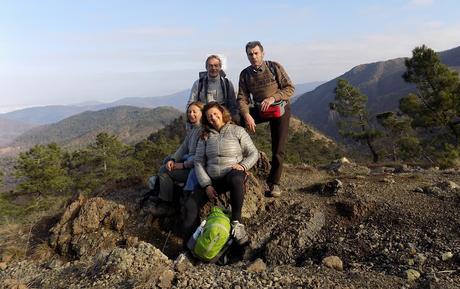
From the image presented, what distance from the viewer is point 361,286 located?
3369mm

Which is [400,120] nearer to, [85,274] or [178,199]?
[178,199]

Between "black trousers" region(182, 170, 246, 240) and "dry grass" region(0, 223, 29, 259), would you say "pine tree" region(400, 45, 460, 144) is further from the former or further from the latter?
"dry grass" region(0, 223, 29, 259)

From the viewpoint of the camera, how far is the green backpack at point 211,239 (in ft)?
14.0

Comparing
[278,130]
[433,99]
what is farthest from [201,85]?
[433,99]

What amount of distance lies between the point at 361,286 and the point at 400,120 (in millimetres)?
20946

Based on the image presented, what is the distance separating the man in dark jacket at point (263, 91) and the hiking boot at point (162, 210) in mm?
1835

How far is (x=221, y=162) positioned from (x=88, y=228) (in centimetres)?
252

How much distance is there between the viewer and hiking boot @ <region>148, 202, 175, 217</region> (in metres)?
5.82

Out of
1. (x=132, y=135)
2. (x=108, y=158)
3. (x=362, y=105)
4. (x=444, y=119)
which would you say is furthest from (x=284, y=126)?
(x=132, y=135)

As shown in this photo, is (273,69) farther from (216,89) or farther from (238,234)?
(238,234)

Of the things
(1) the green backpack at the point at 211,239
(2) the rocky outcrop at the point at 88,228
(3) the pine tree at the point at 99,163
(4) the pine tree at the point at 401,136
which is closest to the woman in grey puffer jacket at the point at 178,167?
(2) the rocky outcrop at the point at 88,228

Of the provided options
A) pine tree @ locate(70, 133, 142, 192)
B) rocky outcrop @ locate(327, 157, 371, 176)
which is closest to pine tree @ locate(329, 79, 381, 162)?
pine tree @ locate(70, 133, 142, 192)

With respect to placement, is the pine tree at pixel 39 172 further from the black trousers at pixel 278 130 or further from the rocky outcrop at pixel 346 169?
the black trousers at pixel 278 130

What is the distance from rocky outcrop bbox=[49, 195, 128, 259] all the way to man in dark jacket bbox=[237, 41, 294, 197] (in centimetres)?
259
